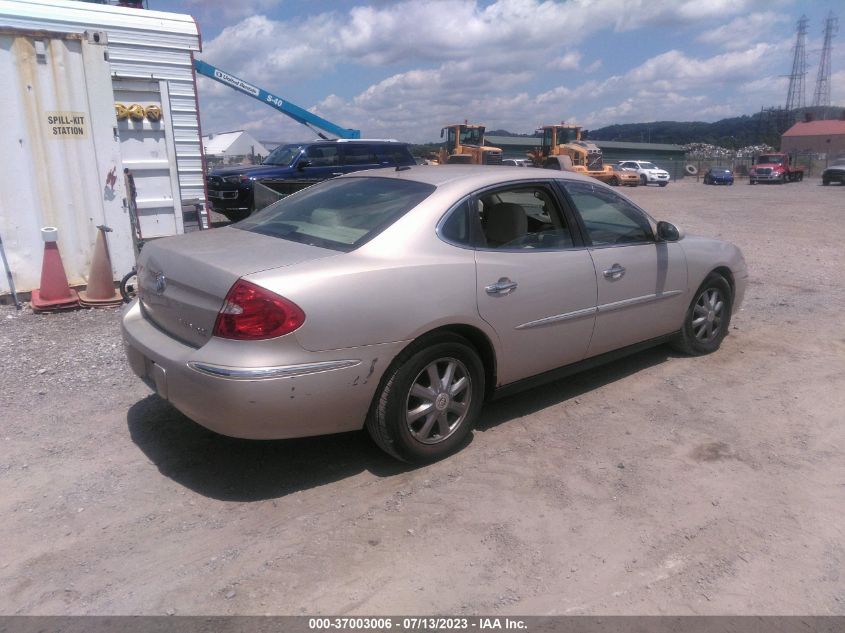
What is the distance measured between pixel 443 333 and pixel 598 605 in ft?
4.89

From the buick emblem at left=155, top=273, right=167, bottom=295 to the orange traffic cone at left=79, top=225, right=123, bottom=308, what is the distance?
3469mm

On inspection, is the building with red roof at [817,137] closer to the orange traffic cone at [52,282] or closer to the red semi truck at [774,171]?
the red semi truck at [774,171]

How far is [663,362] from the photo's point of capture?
5.38 metres

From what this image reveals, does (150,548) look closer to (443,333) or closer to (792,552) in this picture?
(443,333)

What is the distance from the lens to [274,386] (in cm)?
302

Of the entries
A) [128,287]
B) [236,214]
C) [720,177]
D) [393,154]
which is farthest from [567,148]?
[128,287]

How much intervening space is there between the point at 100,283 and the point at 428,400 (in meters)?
4.56

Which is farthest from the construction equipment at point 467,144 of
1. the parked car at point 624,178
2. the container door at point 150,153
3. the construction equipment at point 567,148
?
the container door at point 150,153

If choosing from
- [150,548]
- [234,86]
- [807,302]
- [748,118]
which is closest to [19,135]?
[150,548]

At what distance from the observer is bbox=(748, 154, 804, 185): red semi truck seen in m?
42.8

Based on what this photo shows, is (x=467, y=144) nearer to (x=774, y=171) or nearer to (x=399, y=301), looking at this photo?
(x=774, y=171)

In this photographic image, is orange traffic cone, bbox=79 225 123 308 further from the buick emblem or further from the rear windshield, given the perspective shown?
the buick emblem

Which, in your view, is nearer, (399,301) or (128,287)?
(399,301)

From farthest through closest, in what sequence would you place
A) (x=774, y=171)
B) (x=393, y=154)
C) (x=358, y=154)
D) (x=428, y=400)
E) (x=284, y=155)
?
(x=774, y=171), (x=393, y=154), (x=358, y=154), (x=284, y=155), (x=428, y=400)
